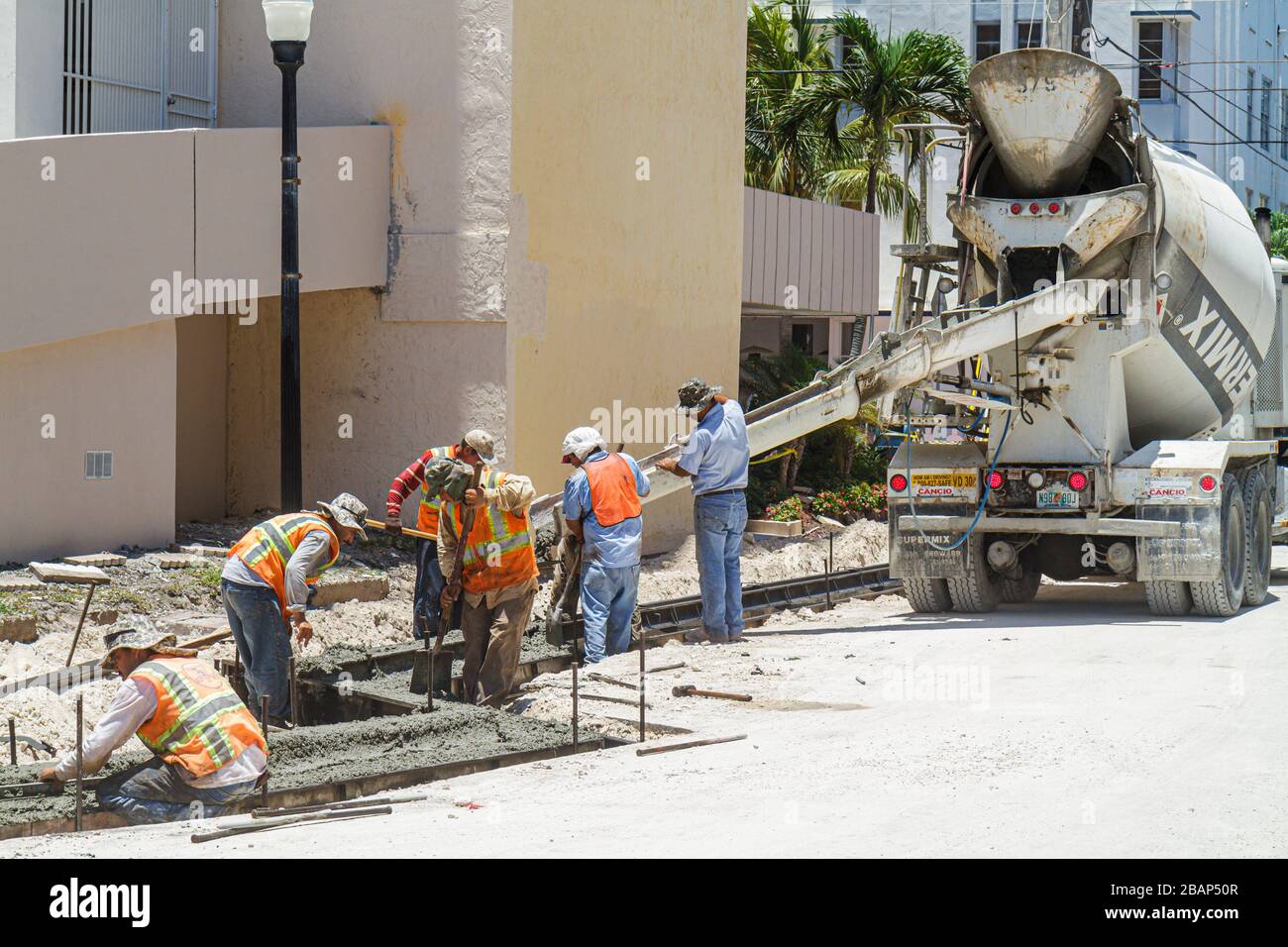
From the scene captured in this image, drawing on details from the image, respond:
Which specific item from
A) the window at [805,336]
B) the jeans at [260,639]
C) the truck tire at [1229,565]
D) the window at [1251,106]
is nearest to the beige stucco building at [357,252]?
the jeans at [260,639]

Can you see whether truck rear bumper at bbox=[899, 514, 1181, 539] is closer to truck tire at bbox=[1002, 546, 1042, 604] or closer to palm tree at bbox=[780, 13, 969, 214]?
truck tire at bbox=[1002, 546, 1042, 604]

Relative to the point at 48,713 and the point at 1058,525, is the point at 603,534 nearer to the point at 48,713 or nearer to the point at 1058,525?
the point at 48,713

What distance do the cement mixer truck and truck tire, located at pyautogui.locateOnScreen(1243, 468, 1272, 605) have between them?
0.10 metres

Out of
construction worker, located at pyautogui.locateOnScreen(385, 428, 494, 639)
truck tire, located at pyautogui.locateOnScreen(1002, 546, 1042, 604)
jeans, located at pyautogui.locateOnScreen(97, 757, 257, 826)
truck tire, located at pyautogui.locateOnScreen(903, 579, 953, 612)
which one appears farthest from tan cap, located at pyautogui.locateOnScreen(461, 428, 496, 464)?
truck tire, located at pyautogui.locateOnScreen(1002, 546, 1042, 604)

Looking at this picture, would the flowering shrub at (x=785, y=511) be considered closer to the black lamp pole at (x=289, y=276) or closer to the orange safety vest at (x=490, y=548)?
the black lamp pole at (x=289, y=276)

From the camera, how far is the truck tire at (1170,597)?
13.8m

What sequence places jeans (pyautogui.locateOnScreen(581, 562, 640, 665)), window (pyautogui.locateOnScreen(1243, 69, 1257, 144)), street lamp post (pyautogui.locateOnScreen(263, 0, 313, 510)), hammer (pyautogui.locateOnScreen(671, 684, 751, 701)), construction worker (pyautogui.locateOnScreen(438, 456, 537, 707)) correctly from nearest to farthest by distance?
hammer (pyautogui.locateOnScreen(671, 684, 751, 701)) < construction worker (pyautogui.locateOnScreen(438, 456, 537, 707)) < street lamp post (pyautogui.locateOnScreen(263, 0, 313, 510)) < jeans (pyautogui.locateOnScreen(581, 562, 640, 665)) < window (pyautogui.locateOnScreen(1243, 69, 1257, 144))

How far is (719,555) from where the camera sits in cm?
1239

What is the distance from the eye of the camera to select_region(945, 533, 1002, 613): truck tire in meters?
14.2

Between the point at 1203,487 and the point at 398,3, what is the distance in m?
8.63

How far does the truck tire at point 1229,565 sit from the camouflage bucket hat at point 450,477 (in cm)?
669

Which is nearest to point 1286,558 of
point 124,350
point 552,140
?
point 552,140

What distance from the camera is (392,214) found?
15.4 m

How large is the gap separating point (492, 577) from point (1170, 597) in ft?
21.3
